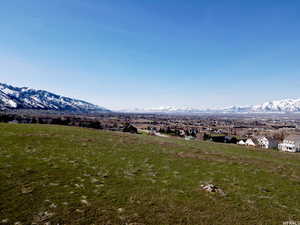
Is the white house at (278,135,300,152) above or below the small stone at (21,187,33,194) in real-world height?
below

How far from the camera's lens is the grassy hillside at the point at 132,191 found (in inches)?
305

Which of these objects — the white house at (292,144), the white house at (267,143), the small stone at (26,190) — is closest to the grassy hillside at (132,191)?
the small stone at (26,190)

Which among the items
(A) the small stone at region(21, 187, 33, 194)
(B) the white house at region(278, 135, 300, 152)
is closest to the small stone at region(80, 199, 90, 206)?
(A) the small stone at region(21, 187, 33, 194)

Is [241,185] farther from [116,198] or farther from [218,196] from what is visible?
[116,198]

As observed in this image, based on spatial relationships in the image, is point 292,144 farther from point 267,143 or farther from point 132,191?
point 132,191

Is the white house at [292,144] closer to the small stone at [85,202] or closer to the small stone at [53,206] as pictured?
the small stone at [85,202]

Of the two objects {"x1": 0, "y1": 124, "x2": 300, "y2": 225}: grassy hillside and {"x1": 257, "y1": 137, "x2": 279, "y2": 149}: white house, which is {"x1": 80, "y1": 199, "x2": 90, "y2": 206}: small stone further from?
{"x1": 257, "y1": 137, "x2": 279, "y2": 149}: white house

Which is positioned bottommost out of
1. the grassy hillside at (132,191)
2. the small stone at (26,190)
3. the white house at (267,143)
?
the white house at (267,143)

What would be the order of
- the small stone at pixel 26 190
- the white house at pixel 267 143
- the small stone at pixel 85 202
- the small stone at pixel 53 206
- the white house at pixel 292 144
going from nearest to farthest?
1. the small stone at pixel 53 206
2. the small stone at pixel 85 202
3. the small stone at pixel 26 190
4. the white house at pixel 292 144
5. the white house at pixel 267 143

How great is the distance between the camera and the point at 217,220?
798 centimetres

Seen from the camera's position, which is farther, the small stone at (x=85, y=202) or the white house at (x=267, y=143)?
the white house at (x=267, y=143)

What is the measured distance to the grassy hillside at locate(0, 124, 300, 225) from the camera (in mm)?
7754

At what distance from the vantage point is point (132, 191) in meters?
10.2

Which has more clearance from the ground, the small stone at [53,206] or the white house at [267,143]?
the small stone at [53,206]
